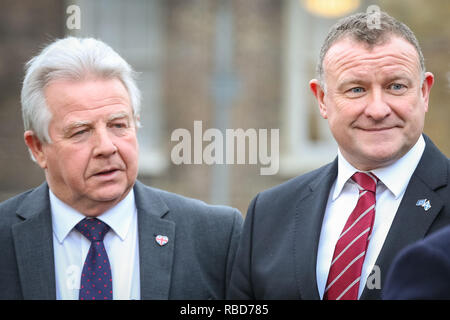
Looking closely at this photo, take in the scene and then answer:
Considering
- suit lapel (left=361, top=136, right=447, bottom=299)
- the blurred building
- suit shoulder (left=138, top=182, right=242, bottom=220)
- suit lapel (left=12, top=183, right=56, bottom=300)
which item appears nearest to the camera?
suit lapel (left=361, top=136, right=447, bottom=299)

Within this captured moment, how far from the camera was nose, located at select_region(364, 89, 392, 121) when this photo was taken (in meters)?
2.82

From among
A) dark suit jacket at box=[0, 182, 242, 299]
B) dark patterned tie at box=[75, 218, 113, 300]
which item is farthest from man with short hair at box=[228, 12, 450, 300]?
dark patterned tie at box=[75, 218, 113, 300]

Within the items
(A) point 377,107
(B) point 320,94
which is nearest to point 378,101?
(A) point 377,107

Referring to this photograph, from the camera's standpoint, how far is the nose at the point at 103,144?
10.2 feet

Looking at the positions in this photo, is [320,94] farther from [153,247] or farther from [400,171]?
[153,247]

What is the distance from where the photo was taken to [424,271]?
190cm

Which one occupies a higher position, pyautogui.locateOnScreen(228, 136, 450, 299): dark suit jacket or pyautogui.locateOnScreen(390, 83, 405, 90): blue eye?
pyautogui.locateOnScreen(390, 83, 405, 90): blue eye

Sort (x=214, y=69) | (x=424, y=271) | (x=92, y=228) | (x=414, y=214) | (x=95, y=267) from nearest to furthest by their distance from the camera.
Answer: (x=424, y=271) < (x=414, y=214) < (x=95, y=267) < (x=92, y=228) < (x=214, y=69)

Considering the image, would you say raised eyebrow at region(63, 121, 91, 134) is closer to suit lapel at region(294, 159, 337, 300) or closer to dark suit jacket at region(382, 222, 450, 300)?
suit lapel at region(294, 159, 337, 300)

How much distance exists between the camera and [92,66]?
3.22m

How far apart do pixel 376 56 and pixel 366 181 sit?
50 centimetres

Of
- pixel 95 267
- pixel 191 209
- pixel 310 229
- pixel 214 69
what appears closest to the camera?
pixel 310 229
